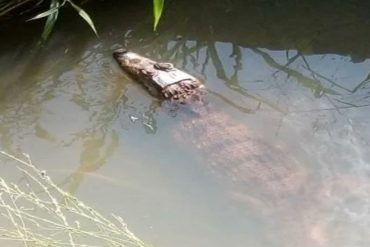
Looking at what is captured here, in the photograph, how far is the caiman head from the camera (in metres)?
2.73

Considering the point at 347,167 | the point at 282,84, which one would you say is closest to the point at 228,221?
the point at 347,167

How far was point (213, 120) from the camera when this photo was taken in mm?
2637

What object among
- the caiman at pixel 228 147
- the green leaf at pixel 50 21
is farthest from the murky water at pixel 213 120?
the green leaf at pixel 50 21

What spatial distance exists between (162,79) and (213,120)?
26 cm

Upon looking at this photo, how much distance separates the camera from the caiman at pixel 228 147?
7.64 feet

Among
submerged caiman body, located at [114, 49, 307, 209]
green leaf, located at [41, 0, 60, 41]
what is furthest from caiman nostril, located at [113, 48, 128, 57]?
green leaf, located at [41, 0, 60, 41]

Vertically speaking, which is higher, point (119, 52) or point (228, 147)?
point (119, 52)

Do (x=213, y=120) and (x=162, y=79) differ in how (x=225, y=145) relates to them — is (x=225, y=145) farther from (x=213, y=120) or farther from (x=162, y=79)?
(x=162, y=79)

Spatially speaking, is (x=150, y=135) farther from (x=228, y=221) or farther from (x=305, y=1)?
(x=305, y=1)

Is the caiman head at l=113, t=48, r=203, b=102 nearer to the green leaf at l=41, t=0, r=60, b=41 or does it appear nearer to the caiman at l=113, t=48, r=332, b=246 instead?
the caiman at l=113, t=48, r=332, b=246

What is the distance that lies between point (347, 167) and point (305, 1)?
978 mm

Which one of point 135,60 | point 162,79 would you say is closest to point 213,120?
point 162,79

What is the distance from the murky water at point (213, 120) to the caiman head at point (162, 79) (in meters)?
0.04

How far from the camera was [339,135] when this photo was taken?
2523mm
